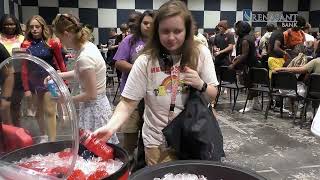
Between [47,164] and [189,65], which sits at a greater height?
[189,65]

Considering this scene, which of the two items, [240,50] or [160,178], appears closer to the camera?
[160,178]

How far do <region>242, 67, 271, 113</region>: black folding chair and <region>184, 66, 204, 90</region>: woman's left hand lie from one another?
3710 millimetres

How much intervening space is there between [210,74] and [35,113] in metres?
0.70

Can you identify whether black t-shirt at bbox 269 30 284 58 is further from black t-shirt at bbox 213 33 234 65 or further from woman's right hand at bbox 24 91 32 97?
woman's right hand at bbox 24 91 32 97

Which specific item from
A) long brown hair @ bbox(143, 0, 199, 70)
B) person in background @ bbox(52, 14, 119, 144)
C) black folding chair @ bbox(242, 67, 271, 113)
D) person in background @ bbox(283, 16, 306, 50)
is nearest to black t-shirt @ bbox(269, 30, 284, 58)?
person in background @ bbox(283, 16, 306, 50)

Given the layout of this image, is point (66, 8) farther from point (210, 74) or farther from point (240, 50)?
point (210, 74)

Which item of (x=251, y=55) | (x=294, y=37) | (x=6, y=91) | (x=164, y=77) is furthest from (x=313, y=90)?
(x=6, y=91)

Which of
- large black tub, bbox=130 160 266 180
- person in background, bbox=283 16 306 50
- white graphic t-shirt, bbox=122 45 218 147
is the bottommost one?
large black tub, bbox=130 160 266 180

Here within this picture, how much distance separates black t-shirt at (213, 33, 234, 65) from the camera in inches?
252

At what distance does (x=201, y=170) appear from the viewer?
3.48 ft

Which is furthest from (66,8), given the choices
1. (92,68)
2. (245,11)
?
(92,68)

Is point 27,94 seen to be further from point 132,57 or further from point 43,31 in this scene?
point 43,31

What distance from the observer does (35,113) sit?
1271 millimetres

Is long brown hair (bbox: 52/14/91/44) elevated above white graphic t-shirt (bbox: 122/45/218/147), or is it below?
above
